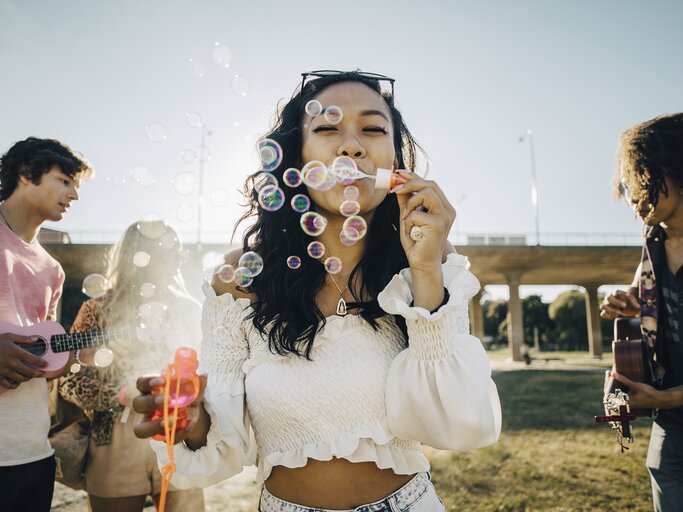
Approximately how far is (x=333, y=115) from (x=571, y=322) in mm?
67216

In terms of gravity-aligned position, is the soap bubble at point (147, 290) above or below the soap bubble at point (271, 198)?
below

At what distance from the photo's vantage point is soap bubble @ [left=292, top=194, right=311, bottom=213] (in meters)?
2.21

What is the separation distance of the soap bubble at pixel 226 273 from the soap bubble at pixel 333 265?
0.40m

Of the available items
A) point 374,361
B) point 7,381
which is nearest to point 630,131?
point 374,361

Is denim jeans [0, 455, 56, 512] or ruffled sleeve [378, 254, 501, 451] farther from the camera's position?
denim jeans [0, 455, 56, 512]

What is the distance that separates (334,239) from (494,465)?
17.3ft

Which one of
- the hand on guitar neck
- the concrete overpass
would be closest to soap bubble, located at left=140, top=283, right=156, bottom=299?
the hand on guitar neck

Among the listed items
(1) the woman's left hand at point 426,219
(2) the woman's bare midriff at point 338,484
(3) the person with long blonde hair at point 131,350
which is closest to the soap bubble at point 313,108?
(1) the woman's left hand at point 426,219

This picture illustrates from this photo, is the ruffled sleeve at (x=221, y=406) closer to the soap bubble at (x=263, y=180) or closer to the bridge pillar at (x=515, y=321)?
the soap bubble at (x=263, y=180)

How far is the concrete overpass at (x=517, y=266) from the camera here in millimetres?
21625

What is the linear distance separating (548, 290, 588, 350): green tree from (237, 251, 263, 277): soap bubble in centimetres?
6495

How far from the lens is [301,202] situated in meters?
2.21

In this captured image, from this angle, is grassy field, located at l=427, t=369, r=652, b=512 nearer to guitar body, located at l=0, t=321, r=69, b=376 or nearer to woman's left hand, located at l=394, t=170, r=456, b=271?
guitar body, located at l=0, t=321, r=69, b=376

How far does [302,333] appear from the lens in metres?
1.83
